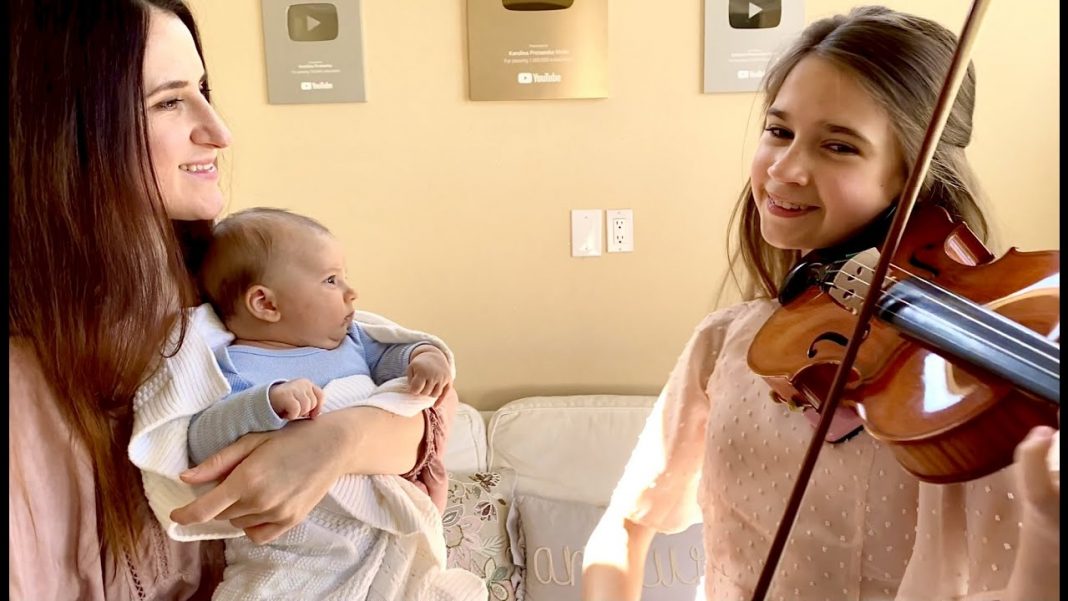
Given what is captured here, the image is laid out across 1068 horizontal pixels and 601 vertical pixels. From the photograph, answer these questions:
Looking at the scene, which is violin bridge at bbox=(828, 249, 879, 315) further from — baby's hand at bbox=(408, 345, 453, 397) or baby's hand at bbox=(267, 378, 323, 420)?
baby's hand at bbox=(267, 378, 323, 420)

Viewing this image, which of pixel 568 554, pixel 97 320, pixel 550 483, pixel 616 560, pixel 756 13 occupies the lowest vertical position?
pixel 568 554

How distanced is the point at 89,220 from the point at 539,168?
1228 mm

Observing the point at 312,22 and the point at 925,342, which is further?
the point at 312,22

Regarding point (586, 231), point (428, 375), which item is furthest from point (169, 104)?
point (586, 231)

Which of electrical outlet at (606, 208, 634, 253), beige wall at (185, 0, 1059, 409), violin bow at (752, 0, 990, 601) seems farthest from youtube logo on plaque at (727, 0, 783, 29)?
violin bow at (752, 0, 990, 601)

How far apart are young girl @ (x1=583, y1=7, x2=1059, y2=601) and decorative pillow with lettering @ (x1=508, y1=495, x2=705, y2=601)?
687 mm

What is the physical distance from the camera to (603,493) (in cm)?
174

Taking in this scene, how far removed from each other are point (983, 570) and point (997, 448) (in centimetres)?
20

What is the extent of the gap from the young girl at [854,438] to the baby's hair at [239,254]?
0.57m

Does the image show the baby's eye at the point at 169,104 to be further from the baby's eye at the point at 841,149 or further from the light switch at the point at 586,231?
the light switch at the point at 586,231

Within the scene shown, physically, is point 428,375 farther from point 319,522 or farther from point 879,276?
point 879,276

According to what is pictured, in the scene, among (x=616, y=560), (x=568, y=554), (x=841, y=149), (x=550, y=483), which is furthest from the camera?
(x=550, y=483)

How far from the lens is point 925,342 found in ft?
2.06

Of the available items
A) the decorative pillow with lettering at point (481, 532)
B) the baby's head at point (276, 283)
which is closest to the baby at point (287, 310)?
the baby's head at point (276, 283)
